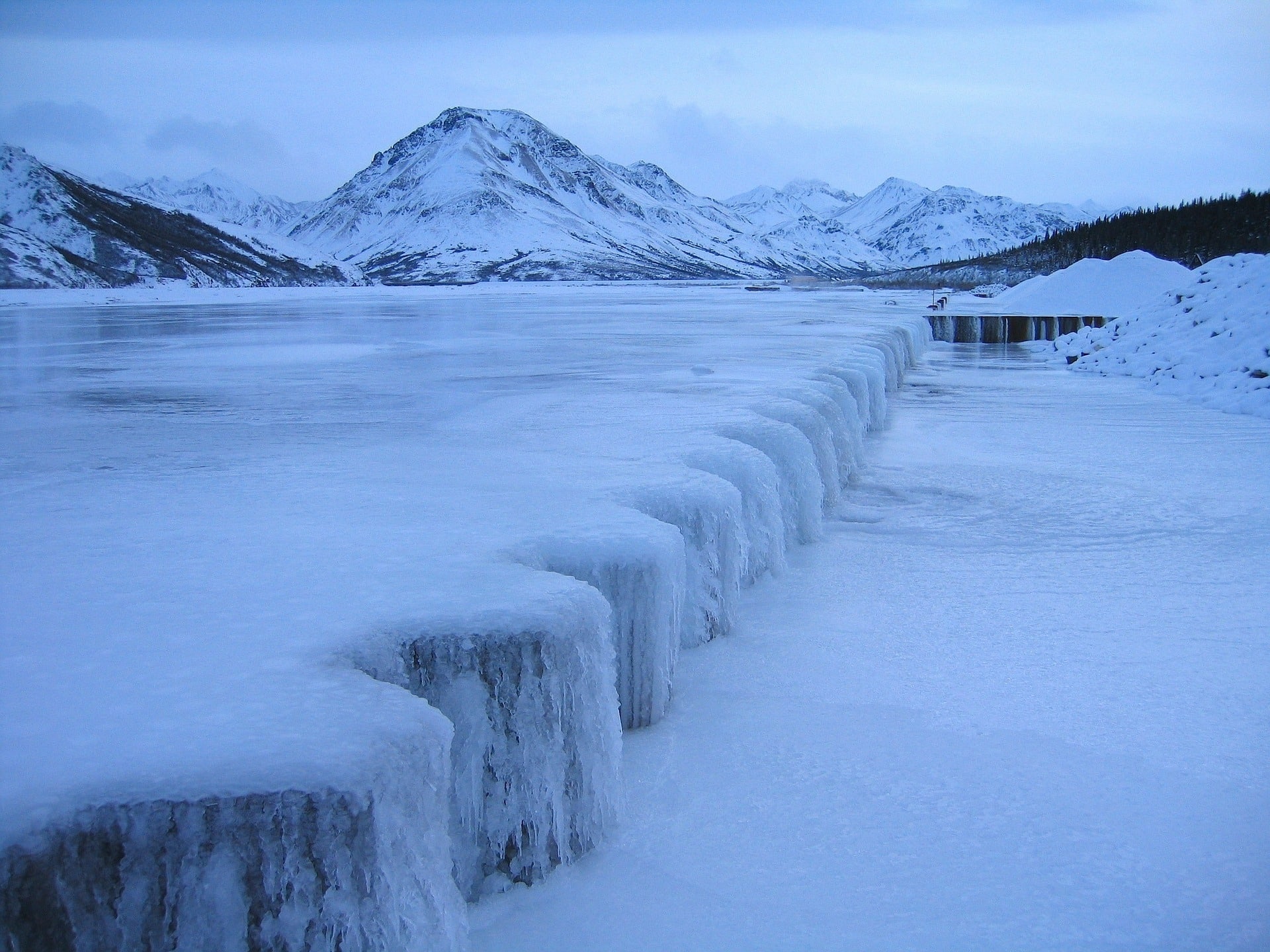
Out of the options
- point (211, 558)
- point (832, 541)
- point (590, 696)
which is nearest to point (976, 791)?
point (590, 696)

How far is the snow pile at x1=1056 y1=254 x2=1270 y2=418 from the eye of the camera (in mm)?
14672

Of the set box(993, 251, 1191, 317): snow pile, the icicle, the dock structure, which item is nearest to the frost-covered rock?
the icicle

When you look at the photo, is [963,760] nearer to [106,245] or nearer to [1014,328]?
[1014,328]

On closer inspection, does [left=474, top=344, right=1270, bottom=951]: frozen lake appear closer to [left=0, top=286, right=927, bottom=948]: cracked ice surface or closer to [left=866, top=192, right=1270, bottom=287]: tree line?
[left=0, top=286, right=927, bottom=948]: cracked ice surface

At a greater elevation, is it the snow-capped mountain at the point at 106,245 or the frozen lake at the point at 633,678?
the snow-capped mountain at the point at 106,245

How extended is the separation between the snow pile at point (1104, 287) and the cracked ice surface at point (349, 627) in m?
25.4

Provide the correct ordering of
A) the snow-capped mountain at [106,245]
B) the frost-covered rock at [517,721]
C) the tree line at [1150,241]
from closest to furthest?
1. the frost-covered rock at [517,721]
2. the tree line at [1150,241]
3. the snow-capped mountain at [106,245]

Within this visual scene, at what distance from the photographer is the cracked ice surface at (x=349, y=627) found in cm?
224

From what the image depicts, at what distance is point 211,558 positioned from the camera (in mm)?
3682

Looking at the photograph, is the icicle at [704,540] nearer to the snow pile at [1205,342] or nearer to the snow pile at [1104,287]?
the snow pile at [1205,342]

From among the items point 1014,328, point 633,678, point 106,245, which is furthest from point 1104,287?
point 106,245

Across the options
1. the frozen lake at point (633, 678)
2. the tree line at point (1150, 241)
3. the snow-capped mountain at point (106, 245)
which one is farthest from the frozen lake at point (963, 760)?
the snow-capped mountain at point (106, 245)

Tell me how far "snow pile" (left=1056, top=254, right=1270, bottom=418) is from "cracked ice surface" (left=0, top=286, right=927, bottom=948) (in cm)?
926

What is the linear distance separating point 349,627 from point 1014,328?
27671 millimetres
